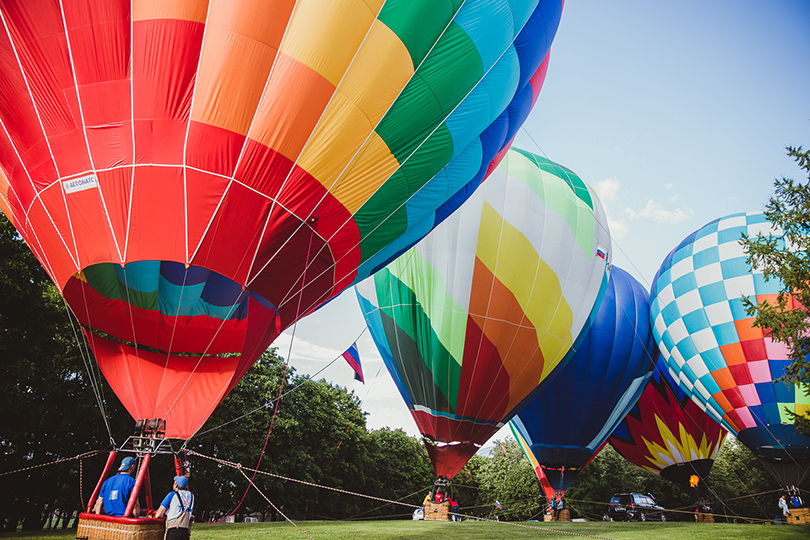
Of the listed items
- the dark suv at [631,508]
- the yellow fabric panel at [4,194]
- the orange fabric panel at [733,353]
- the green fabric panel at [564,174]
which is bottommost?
the dark suv at [631,508]

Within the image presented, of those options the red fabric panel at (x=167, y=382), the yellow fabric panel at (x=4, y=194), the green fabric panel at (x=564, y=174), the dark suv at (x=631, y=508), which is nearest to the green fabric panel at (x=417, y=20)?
the red fabric panel at (x=167, y=382)

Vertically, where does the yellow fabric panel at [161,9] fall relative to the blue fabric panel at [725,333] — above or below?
above

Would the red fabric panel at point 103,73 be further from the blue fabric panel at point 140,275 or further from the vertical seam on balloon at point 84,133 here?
the blue fabric panel at point 140,275

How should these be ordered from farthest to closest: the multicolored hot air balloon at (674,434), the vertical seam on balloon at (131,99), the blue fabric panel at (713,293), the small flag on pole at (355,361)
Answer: the multicolored hot air balloon at (674,434) → the blue fabric panel at (713,293) → the small flag on pole at (355,361) → the vertical seam on balloon at (131,99)

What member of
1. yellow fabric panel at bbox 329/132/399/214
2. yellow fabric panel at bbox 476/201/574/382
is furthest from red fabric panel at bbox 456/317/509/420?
yellow fabric panel at bbox 329/132/399/214

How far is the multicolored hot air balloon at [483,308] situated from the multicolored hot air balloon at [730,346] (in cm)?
388

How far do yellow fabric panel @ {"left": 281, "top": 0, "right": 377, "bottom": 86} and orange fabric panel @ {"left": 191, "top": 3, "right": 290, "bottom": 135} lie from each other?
0.46ft

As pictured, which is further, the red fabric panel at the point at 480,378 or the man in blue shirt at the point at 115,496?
the red fabric panel at the point at 480,378

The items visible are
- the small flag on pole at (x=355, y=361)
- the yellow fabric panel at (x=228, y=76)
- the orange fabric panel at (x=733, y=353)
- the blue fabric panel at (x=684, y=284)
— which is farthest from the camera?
the blue fabric panel at (x=684, y=284)

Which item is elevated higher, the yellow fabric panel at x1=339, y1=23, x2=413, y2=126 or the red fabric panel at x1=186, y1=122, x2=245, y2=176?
the yellow fabric panel at x1=339, y1=23, x2=413, y2=126

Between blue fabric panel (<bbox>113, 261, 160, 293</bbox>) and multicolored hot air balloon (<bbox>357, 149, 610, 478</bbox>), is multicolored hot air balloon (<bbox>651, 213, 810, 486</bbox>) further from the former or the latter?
blue fabric panel (<bbox>113, 261, 160, 293</bbox>)

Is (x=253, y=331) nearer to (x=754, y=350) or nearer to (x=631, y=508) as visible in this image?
(x=754, y=350)

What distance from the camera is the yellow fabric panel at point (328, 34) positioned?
194 inches

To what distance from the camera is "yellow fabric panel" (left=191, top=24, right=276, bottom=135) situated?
4.75 m
